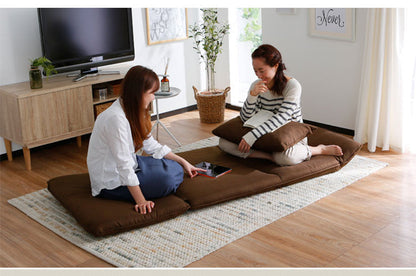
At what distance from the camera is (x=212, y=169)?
3.67 metres

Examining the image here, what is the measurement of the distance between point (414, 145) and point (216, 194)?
1.90 m

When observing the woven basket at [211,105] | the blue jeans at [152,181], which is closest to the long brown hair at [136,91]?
the blue jeans at [152,181]

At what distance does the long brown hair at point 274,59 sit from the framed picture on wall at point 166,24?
1836 mm

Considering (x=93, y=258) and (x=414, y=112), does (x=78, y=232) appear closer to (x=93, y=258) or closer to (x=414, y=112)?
(x=93, y=258)

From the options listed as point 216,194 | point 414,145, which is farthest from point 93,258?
point 414,145

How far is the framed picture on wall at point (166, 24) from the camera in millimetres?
5273

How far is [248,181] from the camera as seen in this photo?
3.53m

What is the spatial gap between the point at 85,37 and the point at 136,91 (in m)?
1.82

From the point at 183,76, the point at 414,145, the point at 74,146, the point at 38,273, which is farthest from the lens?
the point at 183,76

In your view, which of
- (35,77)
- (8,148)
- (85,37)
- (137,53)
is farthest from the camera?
(137,53)

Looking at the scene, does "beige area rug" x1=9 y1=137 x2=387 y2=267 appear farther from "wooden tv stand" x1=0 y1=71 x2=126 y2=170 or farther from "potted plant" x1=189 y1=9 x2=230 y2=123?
"potted plant" x1=189 y1=9 x2=230 y2=123

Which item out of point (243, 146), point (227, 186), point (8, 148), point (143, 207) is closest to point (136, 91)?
point (143, 207)

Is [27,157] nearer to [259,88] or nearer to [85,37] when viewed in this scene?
[85,37]

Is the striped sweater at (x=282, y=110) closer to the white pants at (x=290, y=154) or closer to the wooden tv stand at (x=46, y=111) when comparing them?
the white pants at (x=290, y=154)
